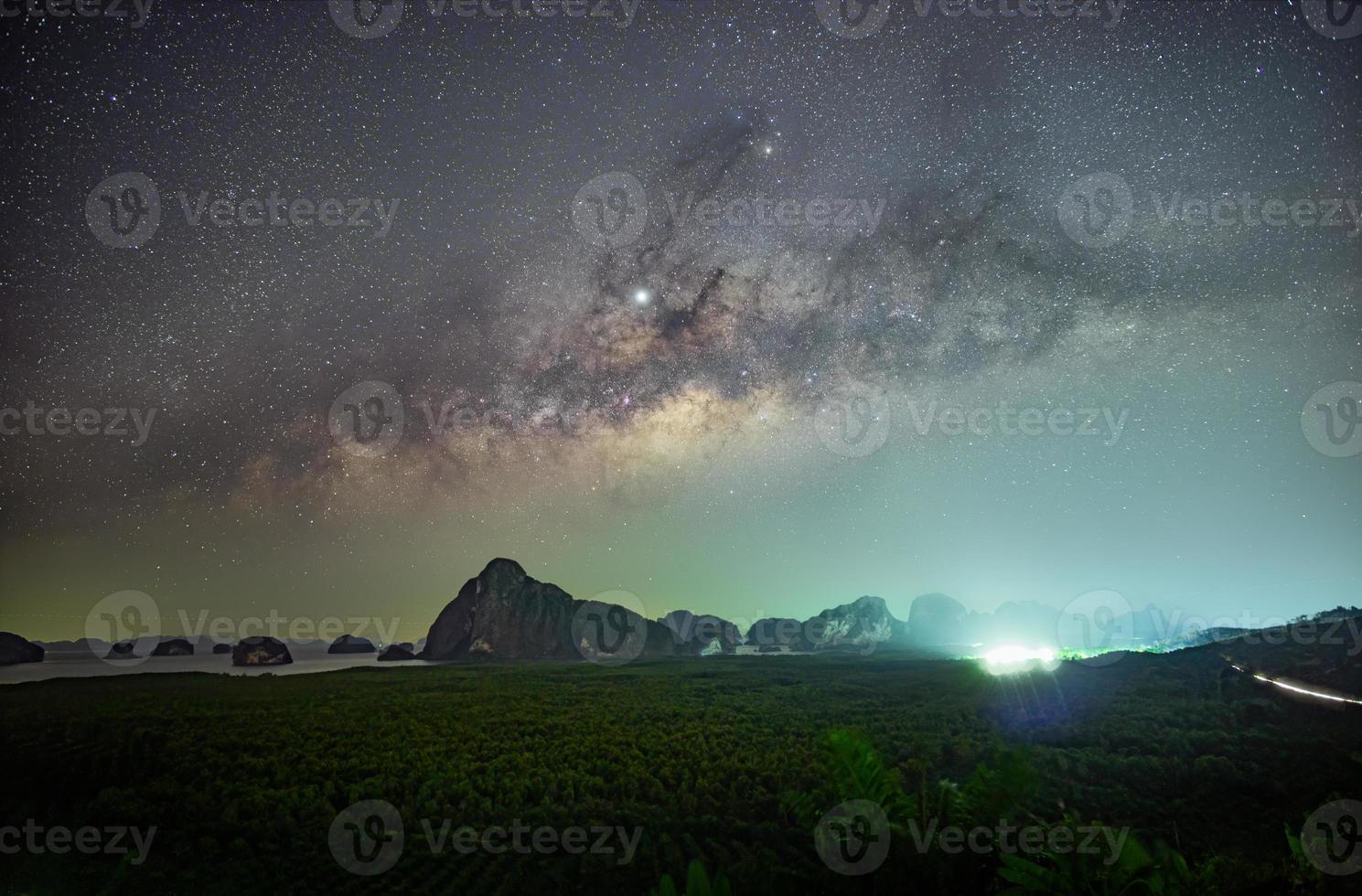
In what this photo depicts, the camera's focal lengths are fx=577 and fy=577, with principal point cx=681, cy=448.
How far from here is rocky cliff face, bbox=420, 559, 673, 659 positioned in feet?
321

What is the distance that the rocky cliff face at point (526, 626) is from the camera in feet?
321

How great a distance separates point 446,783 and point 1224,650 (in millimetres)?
39354

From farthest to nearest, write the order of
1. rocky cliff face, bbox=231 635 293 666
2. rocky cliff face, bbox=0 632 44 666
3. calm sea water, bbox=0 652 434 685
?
1. rocky cliff face, bbox=0 632 44 666
2. rocky cliff face, bbox=231 635 293 666
3. calm sea water, bbox=0 652 434 685

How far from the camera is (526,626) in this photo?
10000 centimetres

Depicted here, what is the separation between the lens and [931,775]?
14914 millimetres

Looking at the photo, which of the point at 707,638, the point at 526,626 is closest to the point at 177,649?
the point at 526,626

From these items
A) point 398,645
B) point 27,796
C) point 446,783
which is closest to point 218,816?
point 446,783

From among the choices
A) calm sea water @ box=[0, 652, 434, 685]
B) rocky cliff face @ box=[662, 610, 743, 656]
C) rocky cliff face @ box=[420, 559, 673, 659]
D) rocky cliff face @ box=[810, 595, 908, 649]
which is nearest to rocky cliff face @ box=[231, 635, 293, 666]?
calm sea water @ box=[0, 652, 434, 685]

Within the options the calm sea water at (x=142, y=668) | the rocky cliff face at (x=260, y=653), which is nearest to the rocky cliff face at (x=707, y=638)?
the calm sea water at (x=142, y=668)

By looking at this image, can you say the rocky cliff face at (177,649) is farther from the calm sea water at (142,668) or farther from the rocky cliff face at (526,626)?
the rocky cliff face at (526,626)

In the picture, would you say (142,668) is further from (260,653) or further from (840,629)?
(840,629)

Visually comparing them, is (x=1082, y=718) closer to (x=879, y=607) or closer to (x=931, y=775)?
(x=931, y=775)

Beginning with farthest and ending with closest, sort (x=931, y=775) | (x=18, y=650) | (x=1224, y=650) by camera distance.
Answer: (x=18, y=650) < (x=1224, y=650) < (x=931, y=775)

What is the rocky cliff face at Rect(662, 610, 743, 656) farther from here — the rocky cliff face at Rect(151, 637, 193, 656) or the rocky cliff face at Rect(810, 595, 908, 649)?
the rocky cliff face at Rect(151, 637, 193, 656)
